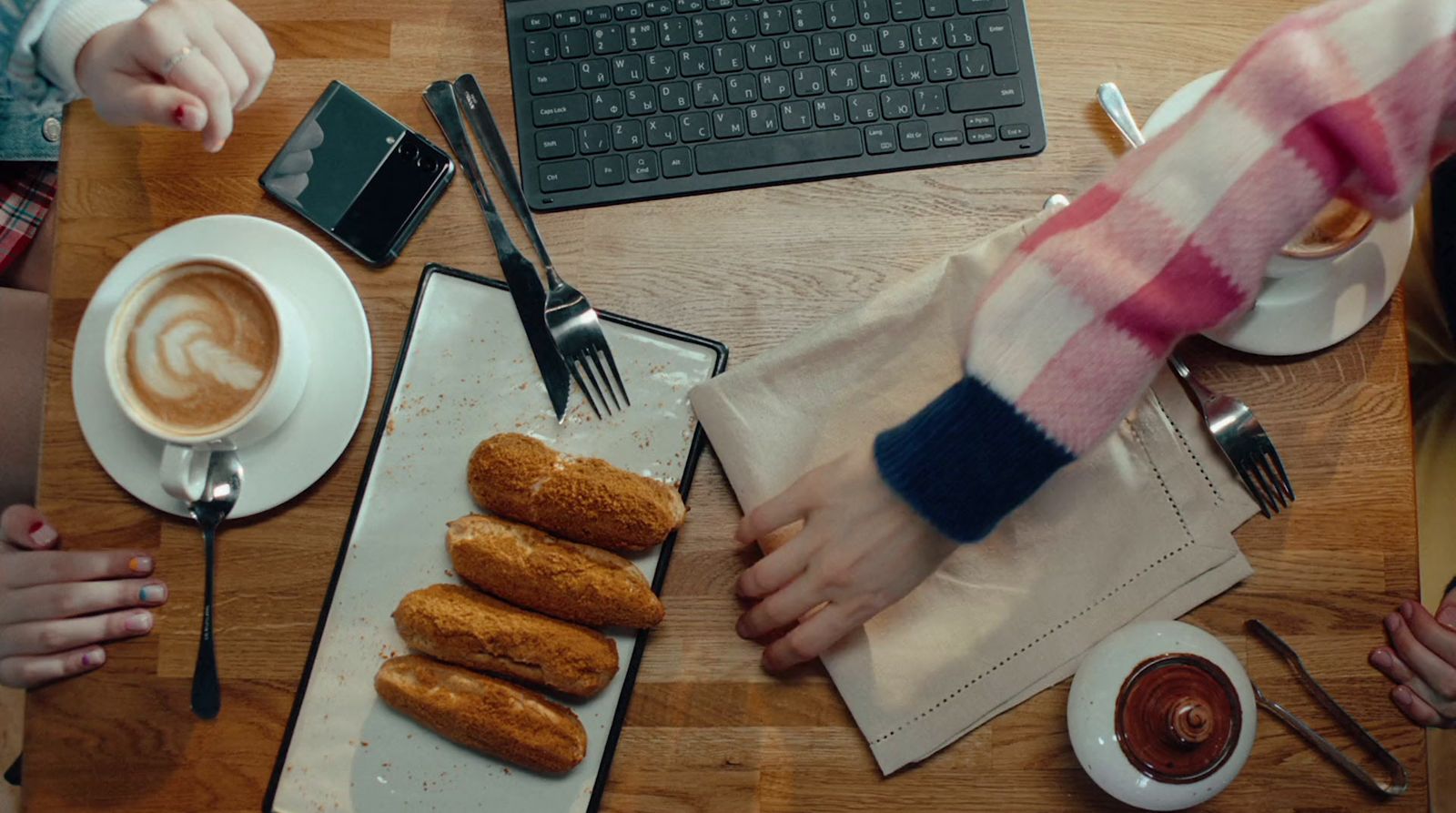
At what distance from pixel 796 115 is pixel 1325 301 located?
47cm

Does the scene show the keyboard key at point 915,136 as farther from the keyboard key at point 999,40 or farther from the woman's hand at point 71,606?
the woman's hand at point 71,606

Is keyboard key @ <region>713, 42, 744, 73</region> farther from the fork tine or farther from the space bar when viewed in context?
the fork tine

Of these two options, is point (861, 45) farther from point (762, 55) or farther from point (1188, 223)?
point (1188, 223)

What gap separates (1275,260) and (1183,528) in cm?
23

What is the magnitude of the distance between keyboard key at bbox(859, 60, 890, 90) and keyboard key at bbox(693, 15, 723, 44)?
130 mm

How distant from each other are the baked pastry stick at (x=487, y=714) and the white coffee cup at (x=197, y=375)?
0.22 m

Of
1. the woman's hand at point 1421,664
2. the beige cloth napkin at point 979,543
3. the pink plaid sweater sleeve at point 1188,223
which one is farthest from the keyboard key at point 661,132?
the woman's hand at point 1421,664

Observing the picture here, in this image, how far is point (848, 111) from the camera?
0.85 m

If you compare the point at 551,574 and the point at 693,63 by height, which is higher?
the point at 693,63

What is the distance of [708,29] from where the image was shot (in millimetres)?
857

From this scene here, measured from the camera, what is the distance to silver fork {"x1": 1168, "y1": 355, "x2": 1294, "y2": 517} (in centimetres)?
82

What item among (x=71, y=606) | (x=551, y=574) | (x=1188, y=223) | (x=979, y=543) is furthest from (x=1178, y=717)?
(x=71, y=606)

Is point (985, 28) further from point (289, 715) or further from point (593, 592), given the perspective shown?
point (289, 715)

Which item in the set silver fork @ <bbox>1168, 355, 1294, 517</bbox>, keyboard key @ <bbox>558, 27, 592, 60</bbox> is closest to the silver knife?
keyboard key @ <bbox>558, 27, 592, 60</bbox>
